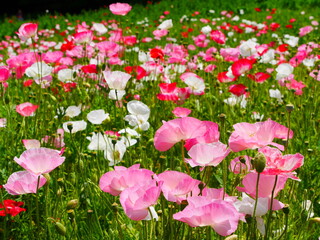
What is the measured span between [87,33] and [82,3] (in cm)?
1374

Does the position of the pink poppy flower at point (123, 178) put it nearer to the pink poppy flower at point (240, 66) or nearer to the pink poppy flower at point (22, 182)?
the pink poppy flower at point (22, 182)

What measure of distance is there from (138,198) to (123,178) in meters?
0.14

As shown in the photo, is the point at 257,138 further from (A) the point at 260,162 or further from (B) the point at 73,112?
(B) the point at 73,112

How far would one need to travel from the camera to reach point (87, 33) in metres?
2.87

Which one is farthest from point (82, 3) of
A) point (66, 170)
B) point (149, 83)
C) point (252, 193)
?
point (252, 193)

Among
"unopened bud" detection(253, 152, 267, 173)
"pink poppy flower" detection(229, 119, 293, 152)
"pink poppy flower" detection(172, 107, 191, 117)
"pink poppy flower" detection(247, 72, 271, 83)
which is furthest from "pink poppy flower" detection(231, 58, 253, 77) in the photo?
"unopened bud" detection(253, 152, 267, 173)

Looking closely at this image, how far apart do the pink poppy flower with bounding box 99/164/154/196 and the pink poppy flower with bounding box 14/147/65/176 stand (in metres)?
0.14

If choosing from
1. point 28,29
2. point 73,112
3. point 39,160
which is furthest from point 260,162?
point 28,29

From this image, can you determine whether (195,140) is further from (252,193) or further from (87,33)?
(87,33)

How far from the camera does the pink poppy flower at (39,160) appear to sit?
3.62 feet

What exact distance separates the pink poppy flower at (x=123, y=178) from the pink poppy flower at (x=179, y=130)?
13 centimetres

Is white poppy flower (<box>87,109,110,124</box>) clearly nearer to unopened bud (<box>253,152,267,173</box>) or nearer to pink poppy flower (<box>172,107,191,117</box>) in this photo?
pink poppy flower (<box>172,107,191,117</box>)

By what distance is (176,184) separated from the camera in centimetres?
103

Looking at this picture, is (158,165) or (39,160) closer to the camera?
(39,160)
